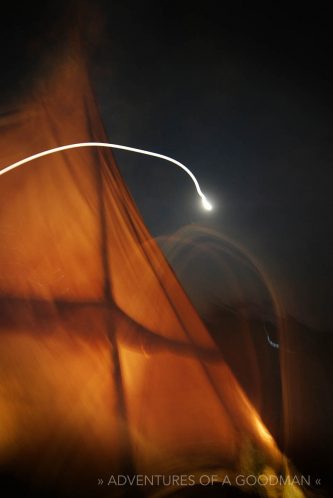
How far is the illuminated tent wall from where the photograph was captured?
1.95m

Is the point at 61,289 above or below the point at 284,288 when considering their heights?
above

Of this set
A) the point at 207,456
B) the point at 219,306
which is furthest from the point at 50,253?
the point at 219,306

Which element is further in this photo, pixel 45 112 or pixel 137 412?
pixel 45 112

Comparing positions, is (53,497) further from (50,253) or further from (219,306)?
(219,306)

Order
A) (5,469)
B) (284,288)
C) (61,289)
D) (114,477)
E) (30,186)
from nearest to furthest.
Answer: (5,469), (114,477), (61,289), (30,186), (284,288)

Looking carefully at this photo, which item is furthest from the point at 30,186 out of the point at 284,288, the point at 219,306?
the point at 284,288

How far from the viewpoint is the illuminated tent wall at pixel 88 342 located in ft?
6.40

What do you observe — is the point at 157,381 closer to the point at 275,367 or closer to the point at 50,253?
the point at 50,253

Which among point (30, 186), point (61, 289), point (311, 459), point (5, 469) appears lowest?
point (311, 459)

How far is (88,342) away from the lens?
2379mm

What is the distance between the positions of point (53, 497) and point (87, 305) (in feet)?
4.03

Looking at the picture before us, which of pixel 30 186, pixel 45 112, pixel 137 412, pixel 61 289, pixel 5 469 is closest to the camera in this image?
pixel 5 469

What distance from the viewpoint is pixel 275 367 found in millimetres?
3500

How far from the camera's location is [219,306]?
158 inches
